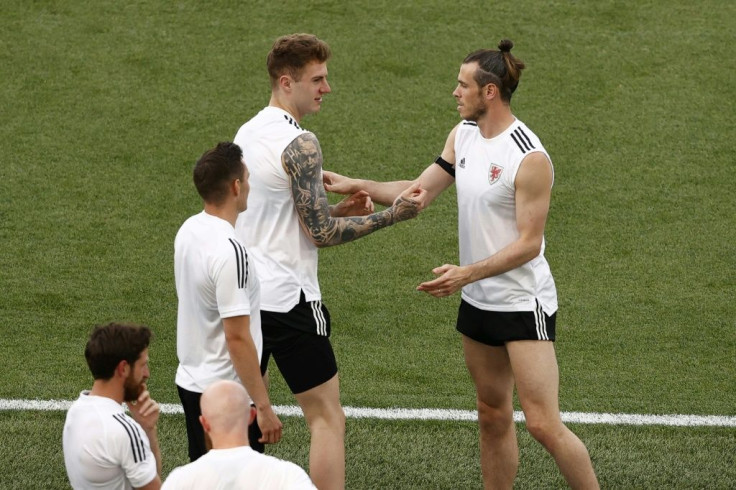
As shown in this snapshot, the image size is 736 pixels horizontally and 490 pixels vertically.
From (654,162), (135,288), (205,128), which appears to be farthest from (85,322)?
(654,162)

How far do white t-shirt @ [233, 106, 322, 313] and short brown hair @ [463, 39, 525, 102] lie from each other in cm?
93

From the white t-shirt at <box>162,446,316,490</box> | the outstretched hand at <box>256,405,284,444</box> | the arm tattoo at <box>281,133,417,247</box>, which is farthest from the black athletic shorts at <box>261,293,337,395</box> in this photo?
the white t-shirt at <box>162,446,316,490</box>

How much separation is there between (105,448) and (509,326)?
211 cm

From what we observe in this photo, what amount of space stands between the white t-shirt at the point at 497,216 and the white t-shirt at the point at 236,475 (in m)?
2.07

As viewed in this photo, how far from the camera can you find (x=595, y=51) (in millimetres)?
11641

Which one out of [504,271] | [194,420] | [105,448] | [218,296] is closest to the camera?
[105,448]

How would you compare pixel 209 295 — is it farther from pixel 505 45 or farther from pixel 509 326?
pixel 505 45

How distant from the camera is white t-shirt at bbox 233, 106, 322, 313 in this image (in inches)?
205

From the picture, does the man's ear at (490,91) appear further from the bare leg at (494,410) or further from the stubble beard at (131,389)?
the stubble beard at (131,389)

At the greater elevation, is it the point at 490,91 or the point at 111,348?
the point at 490,91

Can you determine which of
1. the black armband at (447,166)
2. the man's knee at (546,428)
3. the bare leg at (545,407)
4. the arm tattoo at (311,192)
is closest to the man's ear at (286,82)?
the arm tattoo at (311,192)

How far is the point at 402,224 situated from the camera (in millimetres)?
9727

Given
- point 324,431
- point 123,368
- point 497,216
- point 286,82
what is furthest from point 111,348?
point 497,216

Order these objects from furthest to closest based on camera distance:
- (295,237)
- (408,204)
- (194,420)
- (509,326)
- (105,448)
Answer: (408,204)
(509,326)
(295,237)
(194,420)
(105,448)
